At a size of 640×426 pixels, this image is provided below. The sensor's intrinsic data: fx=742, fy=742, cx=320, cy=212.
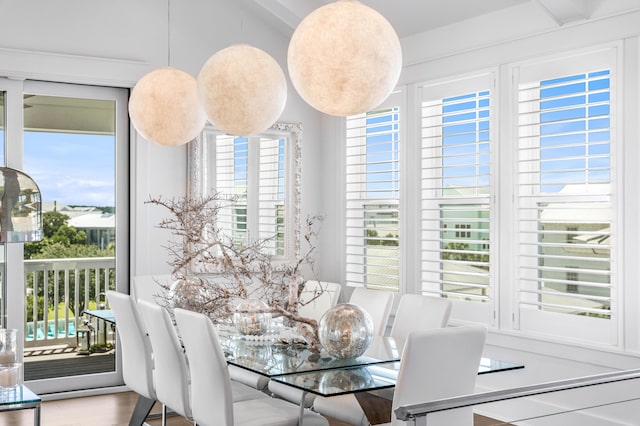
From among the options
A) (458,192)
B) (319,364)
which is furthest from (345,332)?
(458,192)

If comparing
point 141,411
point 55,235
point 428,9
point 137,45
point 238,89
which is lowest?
point 141,411

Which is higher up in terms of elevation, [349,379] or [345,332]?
[345,332]

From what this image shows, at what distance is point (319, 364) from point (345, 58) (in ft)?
4.22

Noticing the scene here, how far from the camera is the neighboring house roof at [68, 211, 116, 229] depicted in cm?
550

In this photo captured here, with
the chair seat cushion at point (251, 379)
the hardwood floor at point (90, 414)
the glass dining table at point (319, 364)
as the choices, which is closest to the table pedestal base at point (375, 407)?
the glass dining table at point (319, 364)

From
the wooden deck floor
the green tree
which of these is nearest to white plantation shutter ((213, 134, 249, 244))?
the green tree

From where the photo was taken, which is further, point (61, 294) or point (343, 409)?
point (61, 294)

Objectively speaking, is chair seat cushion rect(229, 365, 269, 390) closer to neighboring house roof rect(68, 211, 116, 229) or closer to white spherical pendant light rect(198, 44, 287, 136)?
white spherical pendant light rect(198, 44, 287, 136)

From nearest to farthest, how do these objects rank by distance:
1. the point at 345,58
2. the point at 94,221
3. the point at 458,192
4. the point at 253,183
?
the point at 345,58, the point at 458,192, the point at 94,221, the point at 253,183

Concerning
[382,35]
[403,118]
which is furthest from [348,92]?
[403,118]

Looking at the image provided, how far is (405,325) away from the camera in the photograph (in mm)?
4164

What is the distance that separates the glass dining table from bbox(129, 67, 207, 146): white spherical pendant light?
1.13 metres

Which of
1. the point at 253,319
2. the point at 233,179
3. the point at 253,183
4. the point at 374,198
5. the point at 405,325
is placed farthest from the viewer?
the point at 253,183

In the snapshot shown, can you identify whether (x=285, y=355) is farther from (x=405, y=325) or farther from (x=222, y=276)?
(x=222, y=276)
